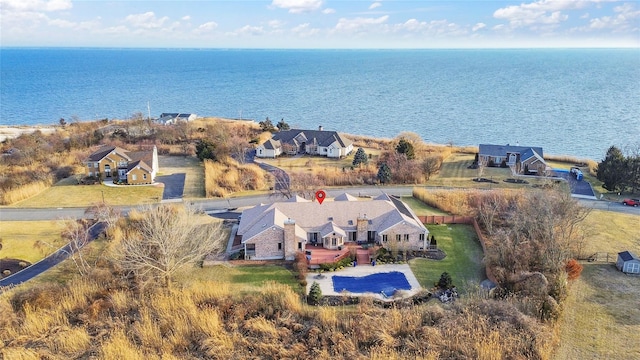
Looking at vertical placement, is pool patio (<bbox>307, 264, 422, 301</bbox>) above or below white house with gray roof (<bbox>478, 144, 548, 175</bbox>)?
below

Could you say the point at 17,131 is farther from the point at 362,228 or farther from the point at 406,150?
the point at 362,228

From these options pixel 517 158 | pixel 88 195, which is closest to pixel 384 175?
pixel 517 158

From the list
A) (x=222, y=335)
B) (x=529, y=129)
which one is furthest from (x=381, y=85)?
(x=222, y=335)

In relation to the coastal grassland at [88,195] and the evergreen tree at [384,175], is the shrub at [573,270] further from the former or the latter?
the coastal grassland at [88,195]

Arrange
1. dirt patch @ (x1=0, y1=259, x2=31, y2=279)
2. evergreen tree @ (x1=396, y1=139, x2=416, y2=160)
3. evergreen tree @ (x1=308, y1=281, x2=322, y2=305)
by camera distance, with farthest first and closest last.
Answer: evergreen tree @ (x1=396, y1=139, x2=416, y2=160) < dirt patch @ (x1=0, y1=259, x2=31, y2=279) < evergreen tree @ (x1=308, y1=281, x2=322, y2=305)

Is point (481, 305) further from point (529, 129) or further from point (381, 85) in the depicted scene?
point (381, 85)

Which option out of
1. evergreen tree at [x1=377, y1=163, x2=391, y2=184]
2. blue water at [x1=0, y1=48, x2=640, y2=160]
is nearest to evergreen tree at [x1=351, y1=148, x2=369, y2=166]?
evergreen tree at [x1=377, y1=163, x2=391, y2=184]

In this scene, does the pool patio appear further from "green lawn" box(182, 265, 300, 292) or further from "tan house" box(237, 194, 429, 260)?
"tan house" box(237, 194, 429, 260)

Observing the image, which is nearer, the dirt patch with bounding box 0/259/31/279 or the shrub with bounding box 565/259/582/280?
the shrub with bounding box 565/259/582/280
